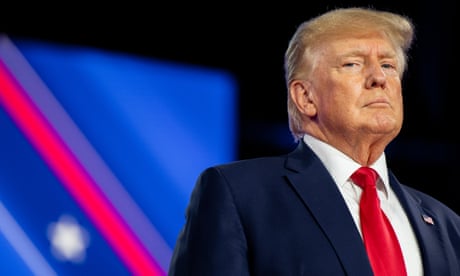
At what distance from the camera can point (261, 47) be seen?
11.1ft

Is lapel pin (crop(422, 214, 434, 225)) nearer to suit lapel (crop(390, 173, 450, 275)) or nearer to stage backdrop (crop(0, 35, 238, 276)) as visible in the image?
suit lapel (crop(390, 173, 450, 275))

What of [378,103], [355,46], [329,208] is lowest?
[329,208]

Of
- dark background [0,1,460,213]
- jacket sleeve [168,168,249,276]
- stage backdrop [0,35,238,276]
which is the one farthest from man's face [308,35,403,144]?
stage backdrop [0,35,238,276]

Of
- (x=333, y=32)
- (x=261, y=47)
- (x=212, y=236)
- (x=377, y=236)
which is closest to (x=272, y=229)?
(x=212, y=236)

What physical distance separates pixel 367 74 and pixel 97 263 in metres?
1.30

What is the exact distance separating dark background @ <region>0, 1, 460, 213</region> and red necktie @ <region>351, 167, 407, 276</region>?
3.30 ft

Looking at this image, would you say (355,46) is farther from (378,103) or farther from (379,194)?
(379,194)

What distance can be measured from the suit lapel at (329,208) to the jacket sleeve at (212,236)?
17 centimetres

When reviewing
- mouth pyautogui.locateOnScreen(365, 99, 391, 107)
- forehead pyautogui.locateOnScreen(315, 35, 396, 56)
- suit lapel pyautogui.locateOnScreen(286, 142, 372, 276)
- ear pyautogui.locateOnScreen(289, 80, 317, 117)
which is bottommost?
suit lapel pyautogui.locateOnScreen(286, 142, 372, 276)

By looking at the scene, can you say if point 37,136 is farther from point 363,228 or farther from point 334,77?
point 363,228

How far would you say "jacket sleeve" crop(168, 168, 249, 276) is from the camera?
163 centimetres

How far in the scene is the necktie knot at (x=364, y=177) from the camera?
186cm

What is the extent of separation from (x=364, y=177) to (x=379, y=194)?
3.4 inches

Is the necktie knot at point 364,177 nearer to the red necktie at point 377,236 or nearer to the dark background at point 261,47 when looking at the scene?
the red necktie at point 377,236
